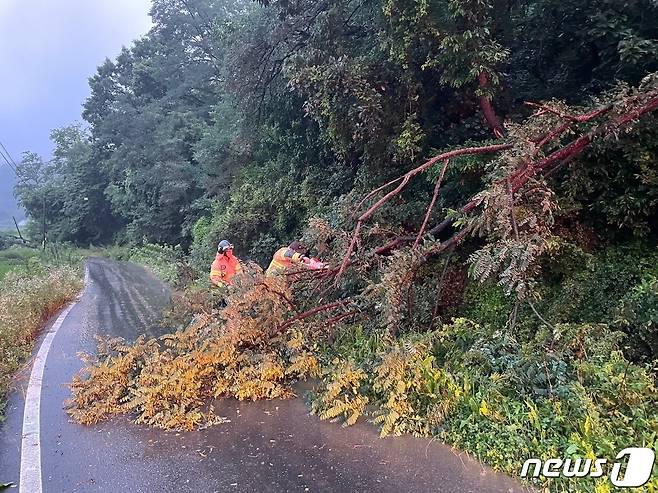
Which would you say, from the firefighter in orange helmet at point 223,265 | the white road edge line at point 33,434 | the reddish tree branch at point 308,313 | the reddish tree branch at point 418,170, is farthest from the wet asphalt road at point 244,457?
the firefighter in orange helmet at point 223,265

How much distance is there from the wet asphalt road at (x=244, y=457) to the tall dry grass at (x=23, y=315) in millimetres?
1381

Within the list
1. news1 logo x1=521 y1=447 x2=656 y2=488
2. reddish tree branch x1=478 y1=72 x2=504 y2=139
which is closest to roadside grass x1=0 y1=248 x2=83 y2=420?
news1 logo x1=521 y1=447 x2=656 y2=488

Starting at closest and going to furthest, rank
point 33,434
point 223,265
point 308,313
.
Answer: point 33,434 < point 308,313 < point 223,265

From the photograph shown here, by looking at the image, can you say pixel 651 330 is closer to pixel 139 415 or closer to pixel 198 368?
pixel 198 368

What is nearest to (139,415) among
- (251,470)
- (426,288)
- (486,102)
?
(251,470)

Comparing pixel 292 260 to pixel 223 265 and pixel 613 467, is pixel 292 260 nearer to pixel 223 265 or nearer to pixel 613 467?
pixel 223 265

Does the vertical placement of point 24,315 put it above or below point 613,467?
above

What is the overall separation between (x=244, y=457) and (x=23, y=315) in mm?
6550

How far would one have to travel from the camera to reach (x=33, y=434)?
16.2 ft

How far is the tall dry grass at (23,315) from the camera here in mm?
6906

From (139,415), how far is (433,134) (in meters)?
6.22

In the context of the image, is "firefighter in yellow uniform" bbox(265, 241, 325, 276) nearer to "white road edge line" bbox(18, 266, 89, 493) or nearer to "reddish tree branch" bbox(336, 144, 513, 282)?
"reddish tree branch" bbox(336, 144, 513, 282)

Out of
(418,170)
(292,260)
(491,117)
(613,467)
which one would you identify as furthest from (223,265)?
(613,467)

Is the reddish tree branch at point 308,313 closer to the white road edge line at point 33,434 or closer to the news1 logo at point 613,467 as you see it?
the white road edge line at point 33,434
